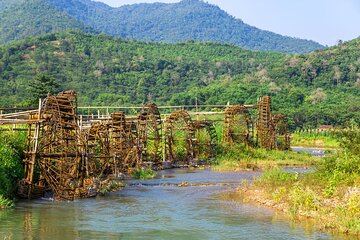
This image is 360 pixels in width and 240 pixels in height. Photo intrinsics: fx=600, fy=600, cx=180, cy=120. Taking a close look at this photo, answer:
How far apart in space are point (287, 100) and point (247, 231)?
8340cm

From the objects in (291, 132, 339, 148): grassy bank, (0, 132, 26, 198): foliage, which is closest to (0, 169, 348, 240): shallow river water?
(0, 132, 26, 198): foliage

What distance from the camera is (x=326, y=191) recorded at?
23.7m

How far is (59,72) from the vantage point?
102438mm

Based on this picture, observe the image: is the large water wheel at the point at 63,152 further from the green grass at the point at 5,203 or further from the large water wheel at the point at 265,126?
the large water wheel at the point at 265,126

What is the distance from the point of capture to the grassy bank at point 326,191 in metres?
21.0

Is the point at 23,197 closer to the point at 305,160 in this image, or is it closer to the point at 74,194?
the point at 74,194

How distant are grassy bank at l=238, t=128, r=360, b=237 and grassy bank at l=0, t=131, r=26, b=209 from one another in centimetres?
1053

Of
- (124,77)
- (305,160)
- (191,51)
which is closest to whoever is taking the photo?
(305,160)

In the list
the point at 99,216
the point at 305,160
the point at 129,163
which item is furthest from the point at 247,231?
the point at 305,160

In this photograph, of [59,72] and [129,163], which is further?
[59,72]

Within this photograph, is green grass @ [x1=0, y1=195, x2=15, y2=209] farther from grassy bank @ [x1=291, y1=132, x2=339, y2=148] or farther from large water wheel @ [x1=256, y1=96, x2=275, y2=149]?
grassy bank @ [x1=291, y1=132, x2=339, y2=148]

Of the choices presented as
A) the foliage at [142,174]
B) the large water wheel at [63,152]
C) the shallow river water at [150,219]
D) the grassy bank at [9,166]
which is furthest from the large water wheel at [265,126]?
the grassy bank at [9,166]

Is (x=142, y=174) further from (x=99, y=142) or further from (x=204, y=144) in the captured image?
(x=204, y=144)

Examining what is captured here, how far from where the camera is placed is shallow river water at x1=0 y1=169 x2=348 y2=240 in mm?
20531
